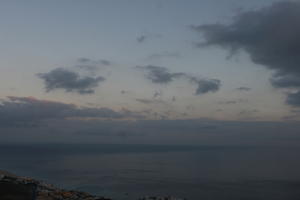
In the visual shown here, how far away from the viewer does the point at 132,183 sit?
62906 millimetres

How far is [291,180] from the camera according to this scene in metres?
67.5

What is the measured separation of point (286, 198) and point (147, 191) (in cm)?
2195

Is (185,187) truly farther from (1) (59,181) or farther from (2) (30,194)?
(2) (30,194)

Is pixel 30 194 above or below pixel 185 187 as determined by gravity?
above

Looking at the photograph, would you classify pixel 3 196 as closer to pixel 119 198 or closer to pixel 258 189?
pixel 119 198

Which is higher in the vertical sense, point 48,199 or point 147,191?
point 48,199

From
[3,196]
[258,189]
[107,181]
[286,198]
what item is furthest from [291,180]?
[3,196]

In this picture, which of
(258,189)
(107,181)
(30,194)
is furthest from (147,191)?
(30,194)

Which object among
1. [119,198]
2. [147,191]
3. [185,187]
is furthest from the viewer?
[185,187]

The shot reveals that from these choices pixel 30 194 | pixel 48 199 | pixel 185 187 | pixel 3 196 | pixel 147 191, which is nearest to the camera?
pixel 3 196

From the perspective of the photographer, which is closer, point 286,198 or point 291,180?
point 286,198

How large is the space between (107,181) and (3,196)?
48.1m

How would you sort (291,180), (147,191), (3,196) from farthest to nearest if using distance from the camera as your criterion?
(291,180), (147,191), (3,196)

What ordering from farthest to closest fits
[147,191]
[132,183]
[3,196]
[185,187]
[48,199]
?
[132,183]
[185,187]
[147,191]
[48,199]
[3,196]
